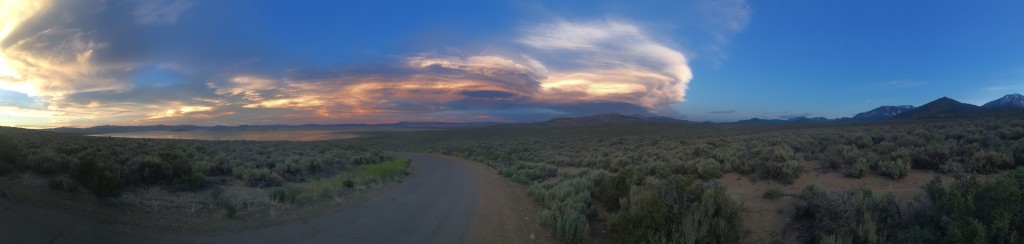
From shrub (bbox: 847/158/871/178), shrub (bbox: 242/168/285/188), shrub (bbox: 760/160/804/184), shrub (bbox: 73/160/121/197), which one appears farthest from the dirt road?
shrub (bbox: 847/158/871/178)

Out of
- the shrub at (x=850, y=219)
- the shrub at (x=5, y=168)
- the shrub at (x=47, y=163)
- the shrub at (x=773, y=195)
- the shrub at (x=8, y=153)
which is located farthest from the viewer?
the shrub at (x=47, y=163)

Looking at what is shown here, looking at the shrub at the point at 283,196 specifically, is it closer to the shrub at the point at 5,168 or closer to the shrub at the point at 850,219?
the shrub at the point at 5,168

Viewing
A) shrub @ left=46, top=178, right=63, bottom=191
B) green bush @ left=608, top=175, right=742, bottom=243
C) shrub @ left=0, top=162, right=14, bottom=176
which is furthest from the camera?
shrub @ left=0, top=162, right=14, bottom=176

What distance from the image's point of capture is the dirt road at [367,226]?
273 inches

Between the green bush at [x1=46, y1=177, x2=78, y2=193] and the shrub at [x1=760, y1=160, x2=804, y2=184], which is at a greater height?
the green bush at [x1=46, y1=177, x2=78, y2=193]

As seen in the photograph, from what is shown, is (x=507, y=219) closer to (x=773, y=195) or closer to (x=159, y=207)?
(x=773, y=195)

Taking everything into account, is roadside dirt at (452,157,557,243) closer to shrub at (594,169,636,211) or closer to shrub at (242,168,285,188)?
shrub at (594,169,636,211)

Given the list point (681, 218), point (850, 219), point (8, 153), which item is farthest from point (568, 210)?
point (8, 153)

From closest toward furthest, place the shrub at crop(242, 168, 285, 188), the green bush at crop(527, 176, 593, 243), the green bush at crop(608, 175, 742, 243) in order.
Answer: the green bush at crop(608, 175, 742, 243), the green bush at crop(527, 176, 593, 243), the shrub at crop(242, 168, 285, 188)

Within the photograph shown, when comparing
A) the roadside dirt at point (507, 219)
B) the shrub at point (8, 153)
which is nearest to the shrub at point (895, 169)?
the roadside dirt at point (507, 219)

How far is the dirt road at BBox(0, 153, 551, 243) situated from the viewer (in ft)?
22.7

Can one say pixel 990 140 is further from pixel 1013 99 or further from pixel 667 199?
pixel 1013 99

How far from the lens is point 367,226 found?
9055 mm

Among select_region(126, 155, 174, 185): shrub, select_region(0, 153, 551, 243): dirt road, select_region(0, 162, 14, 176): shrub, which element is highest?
select_region(0, 162, 14, 176): shrub
